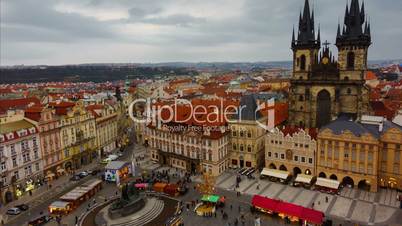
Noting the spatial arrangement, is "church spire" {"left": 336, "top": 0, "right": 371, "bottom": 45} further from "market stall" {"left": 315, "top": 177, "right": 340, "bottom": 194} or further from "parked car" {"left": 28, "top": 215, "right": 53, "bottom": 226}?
"parked car" {"left": 28, "top": 215, "right": 53, "bottom": 226}

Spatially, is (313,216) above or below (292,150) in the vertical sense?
below

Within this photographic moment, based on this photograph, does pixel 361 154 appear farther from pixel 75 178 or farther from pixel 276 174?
pixel 75 178

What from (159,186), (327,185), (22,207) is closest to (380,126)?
(327,185)

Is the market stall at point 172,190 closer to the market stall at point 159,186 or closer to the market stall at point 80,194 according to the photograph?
the market stall at point 159,186

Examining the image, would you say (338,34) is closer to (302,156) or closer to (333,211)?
(302,156)

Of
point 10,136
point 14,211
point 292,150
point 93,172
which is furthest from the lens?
point 93,172

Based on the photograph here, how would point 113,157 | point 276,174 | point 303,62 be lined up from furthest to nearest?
point 303,62, point 113,157, point 276,174

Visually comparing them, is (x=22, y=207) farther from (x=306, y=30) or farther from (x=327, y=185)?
(x=306, y=30)

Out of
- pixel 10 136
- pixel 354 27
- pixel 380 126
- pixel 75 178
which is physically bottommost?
pixel 75 178

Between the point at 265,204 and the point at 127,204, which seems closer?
the point at 127,204
